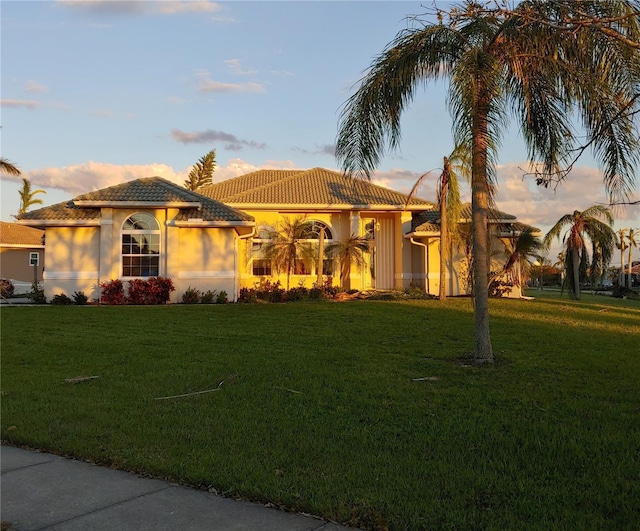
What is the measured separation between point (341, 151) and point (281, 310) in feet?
27.0

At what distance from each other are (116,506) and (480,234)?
683 cm

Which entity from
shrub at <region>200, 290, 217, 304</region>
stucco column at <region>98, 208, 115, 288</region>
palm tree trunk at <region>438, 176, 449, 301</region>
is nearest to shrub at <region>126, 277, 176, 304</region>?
stucco column at <region>98, 208, 115, 288</region>

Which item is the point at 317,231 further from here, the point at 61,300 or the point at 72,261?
the point at 61,300

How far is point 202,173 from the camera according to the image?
44500mm

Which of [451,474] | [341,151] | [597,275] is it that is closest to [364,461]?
[451,474]

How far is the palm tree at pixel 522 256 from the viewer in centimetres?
2181

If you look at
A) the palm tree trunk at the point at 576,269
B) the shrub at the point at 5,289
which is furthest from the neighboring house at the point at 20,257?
the palm tree trunk at the point at 576,269

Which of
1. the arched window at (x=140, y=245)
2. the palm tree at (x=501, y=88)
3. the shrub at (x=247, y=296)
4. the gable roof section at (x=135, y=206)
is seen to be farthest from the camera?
the shrub at (x=247, y=296)

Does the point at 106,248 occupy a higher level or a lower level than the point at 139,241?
lower

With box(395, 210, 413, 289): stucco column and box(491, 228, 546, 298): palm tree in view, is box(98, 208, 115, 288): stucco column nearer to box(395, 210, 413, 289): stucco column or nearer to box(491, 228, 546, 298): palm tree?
box(395, 210, 413, 289): stucco column

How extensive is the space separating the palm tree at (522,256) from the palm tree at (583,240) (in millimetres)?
2158

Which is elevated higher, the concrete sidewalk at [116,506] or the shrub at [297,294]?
the shrub at [297,294]

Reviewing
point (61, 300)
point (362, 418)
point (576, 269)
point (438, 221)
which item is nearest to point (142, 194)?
point (61, 300)

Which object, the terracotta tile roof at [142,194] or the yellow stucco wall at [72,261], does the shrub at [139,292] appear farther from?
the terracotta tile roof at [142,194]
